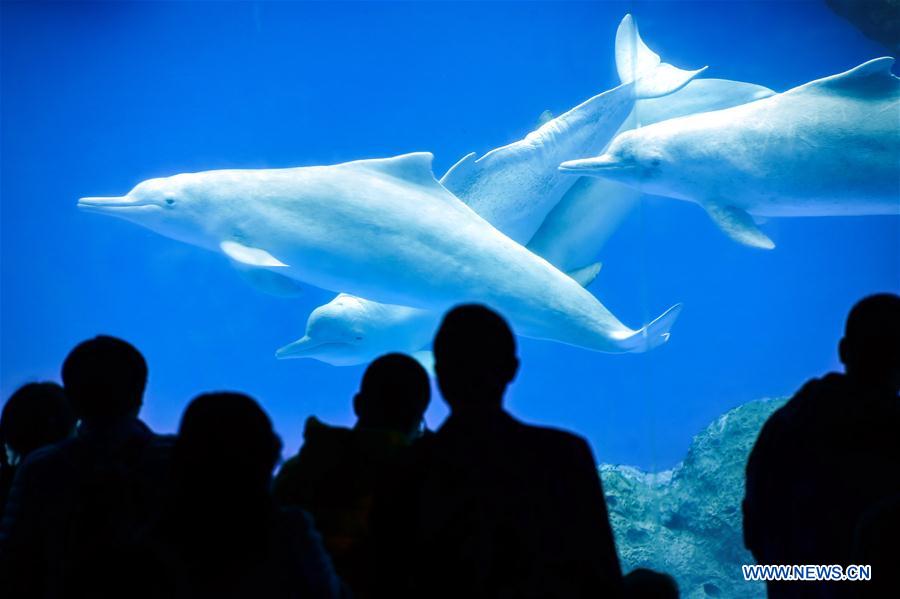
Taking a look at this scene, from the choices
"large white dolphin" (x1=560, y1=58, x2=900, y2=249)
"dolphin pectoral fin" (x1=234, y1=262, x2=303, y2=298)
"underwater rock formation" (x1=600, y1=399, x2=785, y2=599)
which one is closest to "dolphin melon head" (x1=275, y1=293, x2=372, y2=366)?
"dolphin pectoral fin" (x1=234, y1=262, x2=303, y2=298)

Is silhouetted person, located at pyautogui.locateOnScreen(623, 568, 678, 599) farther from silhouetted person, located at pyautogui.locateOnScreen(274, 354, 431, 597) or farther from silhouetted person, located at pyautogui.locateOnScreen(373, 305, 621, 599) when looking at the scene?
silhouetted person, located at pyautogui.locateOnScreen(274, 354, 431, 597)

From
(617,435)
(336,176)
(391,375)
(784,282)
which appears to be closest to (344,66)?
(336,176)

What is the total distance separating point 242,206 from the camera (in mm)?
6887

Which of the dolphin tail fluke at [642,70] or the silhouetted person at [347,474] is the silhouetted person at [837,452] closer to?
the silhouetted person at [347,474]

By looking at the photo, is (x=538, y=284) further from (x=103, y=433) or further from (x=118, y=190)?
(x=118, y=190)

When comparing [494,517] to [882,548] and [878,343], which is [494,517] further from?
[878,343]

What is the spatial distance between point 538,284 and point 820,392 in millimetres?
4426

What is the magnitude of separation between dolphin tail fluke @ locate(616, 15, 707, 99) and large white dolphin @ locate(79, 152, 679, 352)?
3.44m

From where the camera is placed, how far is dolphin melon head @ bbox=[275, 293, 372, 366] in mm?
8539

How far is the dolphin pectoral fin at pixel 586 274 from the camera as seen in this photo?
378 inches

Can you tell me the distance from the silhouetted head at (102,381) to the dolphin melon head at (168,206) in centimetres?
468

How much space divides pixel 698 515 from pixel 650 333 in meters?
2.39

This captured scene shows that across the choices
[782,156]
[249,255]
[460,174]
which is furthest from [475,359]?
[460,174]

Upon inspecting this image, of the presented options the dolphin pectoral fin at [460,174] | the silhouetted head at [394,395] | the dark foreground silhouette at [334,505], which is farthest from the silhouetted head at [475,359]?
the dolphin pectoral fin at [460,174]
